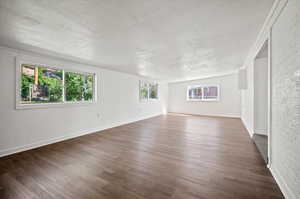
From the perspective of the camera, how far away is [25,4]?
1404 mm

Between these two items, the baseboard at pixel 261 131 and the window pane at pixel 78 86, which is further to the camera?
the window pane at pixel 78 86

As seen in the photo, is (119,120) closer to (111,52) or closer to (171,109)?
(111,52)

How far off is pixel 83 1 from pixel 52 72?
9.16 feet

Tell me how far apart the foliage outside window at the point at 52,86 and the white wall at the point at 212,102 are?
6332 millimetres

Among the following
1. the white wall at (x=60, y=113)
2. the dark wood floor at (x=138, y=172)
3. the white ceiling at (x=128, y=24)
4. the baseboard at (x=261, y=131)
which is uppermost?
the white ceiling at (x=128, y=24)

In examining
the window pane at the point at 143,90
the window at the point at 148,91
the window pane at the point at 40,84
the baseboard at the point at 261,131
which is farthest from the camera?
the window at the point at 148,91

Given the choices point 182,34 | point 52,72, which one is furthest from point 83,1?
point 52,72

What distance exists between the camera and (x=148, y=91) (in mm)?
7480

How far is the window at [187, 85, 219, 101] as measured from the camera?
7.90 meters

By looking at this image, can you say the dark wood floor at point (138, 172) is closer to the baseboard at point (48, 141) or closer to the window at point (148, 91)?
the baseboard at point (48, 141)

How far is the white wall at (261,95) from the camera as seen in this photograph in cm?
326

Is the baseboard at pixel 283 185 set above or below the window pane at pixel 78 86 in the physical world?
below

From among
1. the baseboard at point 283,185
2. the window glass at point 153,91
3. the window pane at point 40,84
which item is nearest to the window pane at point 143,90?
the window glass at point 153,91

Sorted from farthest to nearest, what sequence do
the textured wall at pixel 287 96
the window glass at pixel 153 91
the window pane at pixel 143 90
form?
the window glass at pixel 153 91
the window pane at pixel 143 90
the textured wall at pixel 287 96
